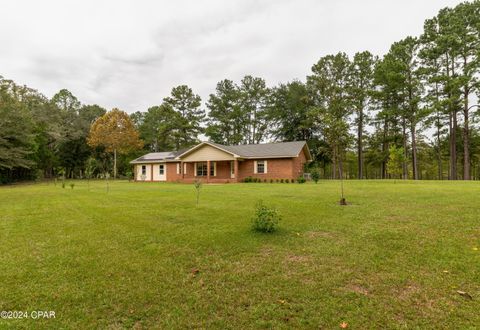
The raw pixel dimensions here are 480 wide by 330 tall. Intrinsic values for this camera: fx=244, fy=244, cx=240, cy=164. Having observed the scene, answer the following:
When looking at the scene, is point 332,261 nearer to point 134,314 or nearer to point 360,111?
point 134,314

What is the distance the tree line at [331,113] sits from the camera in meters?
25.5

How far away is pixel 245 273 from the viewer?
12.2ft

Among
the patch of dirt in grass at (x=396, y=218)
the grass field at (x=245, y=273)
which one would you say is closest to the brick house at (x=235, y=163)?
the patch of dirt in grass at (x=396, y=218)

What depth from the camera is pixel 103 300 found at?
3014 millimetres

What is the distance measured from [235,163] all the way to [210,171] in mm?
3953

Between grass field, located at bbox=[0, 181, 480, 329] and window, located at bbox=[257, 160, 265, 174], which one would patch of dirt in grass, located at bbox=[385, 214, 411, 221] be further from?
window, located at bbox=[257, 160, 265, 174]

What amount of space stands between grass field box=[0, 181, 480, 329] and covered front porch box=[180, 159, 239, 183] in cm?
1807

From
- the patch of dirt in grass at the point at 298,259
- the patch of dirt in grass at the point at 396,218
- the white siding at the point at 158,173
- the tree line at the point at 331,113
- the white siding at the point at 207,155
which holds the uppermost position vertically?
the tree line at the point at 331,113

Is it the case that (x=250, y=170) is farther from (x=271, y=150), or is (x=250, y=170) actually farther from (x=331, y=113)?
(x=331, y=113)

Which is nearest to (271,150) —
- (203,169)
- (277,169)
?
(277,169)

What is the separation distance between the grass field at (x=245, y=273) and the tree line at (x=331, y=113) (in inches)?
259

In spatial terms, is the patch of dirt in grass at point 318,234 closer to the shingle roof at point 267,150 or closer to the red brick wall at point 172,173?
the shingle roof at point 267,150

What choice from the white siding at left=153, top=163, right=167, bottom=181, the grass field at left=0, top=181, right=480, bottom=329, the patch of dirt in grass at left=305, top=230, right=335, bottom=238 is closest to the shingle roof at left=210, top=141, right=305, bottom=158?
the white siding at left=153, top=163, right=167, bottom=181

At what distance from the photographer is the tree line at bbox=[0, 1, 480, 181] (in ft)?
83.8
